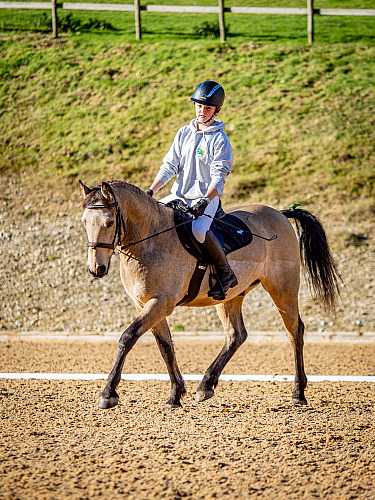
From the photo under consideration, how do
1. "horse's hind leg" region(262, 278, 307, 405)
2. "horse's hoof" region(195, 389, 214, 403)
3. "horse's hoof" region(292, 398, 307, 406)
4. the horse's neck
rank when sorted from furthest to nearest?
1. "horse's hind leg" region(262, 278, 307, 405)
2. "horse's hoof" region(292, 398, 307, 406)
3. "horse's hoof" region(195, 389, 214, 403)
4. the horse's neck

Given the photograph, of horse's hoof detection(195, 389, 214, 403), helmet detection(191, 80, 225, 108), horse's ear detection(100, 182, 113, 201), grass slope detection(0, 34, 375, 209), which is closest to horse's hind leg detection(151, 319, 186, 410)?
horse's hoof detection(195, 389, 214, 403)

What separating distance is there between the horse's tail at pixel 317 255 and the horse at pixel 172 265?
0.01 m

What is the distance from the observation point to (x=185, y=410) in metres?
5.54

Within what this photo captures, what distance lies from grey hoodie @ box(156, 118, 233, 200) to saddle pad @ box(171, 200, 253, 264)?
207mm

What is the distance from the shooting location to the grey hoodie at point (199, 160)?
534cm

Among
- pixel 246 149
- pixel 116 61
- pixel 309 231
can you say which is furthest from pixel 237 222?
pixel 116 61

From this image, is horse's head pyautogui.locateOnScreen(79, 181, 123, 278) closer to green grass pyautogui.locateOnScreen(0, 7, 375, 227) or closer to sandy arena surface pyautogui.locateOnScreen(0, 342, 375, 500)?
sandy arena surface pyautogui.locateOnScreen(0, 342, 375, 500)

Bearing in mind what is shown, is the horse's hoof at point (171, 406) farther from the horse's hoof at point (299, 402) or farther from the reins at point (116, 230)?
the reins at point (116, 230)

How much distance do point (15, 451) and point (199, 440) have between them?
1343 mm

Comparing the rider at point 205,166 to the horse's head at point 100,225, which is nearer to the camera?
the horse's head at point 100,225

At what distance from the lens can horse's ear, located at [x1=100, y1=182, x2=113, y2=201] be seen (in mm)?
4613

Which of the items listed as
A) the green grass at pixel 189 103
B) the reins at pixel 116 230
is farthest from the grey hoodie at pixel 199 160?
the green grass at pixel 189 103

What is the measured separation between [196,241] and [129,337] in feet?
Result: 3.68

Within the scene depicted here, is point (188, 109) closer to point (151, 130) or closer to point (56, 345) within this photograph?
point (151, 130)
